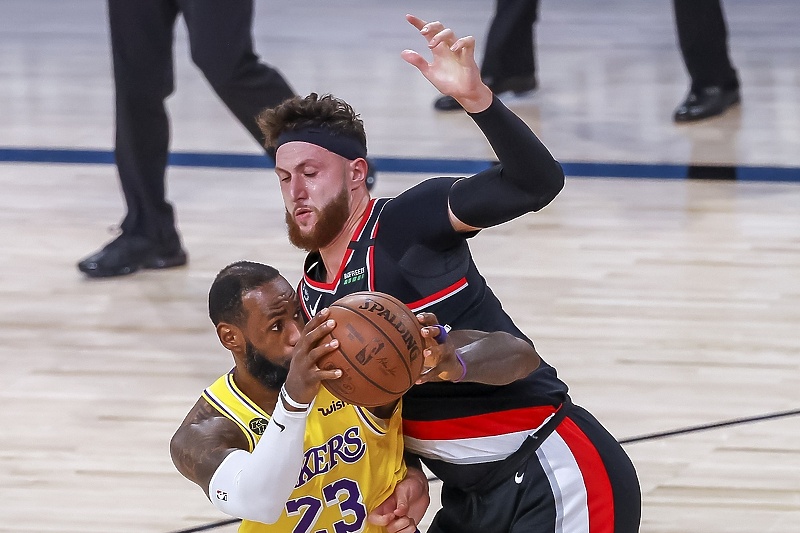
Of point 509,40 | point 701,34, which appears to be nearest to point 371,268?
point 701,34

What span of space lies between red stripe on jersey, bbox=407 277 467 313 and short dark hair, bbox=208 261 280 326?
0.94ft

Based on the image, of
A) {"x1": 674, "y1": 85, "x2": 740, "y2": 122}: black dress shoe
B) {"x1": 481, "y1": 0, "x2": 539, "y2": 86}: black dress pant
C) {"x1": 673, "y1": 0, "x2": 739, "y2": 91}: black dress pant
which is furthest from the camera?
{"x1": 481, "y1": 0, "x2": 539, "y2": 86}: black dress pant

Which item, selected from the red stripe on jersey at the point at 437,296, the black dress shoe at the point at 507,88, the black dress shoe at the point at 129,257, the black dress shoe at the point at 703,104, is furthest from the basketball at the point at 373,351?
the black dress shoe at the point at 507,88

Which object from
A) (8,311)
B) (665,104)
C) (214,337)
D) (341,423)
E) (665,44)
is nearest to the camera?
(341,423)

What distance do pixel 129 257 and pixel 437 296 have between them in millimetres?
3026

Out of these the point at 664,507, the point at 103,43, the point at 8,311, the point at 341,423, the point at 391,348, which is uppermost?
the point at 391,348

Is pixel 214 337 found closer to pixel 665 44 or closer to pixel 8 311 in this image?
pixel 8 311

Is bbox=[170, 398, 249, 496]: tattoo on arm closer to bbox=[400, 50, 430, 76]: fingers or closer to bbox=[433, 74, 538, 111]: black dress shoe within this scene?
bbox=[400, 50, 430, 76]: fingers

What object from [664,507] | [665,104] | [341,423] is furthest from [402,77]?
[341,423]

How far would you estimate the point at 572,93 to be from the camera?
826 centimetres

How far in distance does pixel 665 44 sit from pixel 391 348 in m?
7.95

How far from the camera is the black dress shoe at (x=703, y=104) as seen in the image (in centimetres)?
747

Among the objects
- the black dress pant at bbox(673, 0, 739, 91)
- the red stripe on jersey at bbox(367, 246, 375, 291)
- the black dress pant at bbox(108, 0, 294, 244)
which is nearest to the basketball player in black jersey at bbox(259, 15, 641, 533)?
the red stripe on jersey at bbox(367, 246, 375, 291)

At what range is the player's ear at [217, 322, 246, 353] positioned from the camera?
259cm
